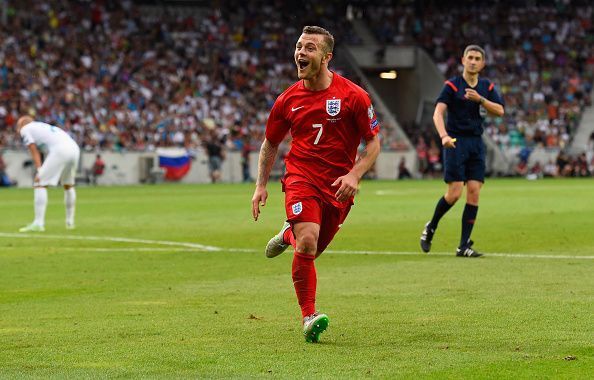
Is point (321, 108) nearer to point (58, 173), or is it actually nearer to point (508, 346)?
point (508, 346)

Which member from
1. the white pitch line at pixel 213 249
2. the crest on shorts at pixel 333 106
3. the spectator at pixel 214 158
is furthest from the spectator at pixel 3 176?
the crest on shorts at pixel 333 106

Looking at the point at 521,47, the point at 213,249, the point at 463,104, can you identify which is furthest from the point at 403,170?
the point at 463,104

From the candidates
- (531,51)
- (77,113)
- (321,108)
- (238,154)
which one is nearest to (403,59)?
(531,51)

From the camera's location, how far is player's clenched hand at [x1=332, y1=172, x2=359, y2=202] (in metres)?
8.38

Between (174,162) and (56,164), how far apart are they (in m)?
26.9

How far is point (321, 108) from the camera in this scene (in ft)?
28.3

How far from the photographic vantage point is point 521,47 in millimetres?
60562

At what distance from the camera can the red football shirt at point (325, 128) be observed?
8.63m

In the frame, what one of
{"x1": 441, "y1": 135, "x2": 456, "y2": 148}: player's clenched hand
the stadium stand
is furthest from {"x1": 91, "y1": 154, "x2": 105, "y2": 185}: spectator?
{"x1": 441, "y1": 135, "x2": 456, "y2": 148}: player's clenched hand

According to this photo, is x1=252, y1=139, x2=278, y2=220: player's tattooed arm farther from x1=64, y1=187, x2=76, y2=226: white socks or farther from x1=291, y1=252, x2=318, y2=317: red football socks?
x1=64, y1=187, x2=76, y2=226: white socks

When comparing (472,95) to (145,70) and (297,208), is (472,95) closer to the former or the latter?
(297,208)

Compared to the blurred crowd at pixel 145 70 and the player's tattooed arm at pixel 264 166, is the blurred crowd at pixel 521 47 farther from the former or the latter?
the player's tattooed arm at pixel 264 166

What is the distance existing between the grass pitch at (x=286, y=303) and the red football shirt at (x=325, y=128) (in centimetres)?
109

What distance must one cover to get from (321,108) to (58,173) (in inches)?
517
